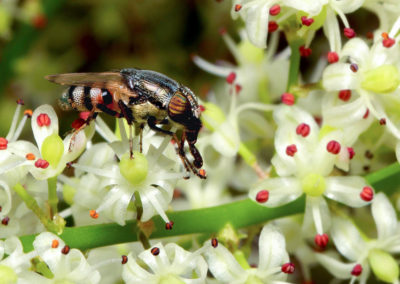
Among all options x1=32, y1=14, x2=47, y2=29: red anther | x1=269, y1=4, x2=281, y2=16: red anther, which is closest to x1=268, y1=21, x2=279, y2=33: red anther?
x1=269, y1=4, x2=281, y2=16: red anther

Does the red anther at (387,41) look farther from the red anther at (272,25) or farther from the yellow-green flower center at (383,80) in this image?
the red anther at (272,25)

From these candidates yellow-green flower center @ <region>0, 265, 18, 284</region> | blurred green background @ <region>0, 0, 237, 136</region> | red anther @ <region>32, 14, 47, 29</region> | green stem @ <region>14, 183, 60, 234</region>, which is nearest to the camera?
yellow-green flower center @ <region>0, 265, 18, 284</region>

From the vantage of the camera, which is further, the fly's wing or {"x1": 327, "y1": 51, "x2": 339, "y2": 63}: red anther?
{"x1": 327, "y1": 51, "x2": 339, "y2": 63}: red anther

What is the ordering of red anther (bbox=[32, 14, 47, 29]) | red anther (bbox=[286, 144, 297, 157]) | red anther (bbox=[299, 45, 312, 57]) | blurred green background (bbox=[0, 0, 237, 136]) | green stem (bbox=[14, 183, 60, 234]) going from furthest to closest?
blurred green background (bbox=[0, 0, 237, 136]) → red anther (bbox=[32, 14, 47, 29]) → red anther (bbox=[299, 45, 312, 57]) → red anther (bbox=[286, 144, 297, 157]) → green stem (bbox=[14, 183, 60, 234])

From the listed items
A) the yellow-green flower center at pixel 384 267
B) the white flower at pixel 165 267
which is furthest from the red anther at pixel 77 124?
the yellow-green flower center at pixel 384 267

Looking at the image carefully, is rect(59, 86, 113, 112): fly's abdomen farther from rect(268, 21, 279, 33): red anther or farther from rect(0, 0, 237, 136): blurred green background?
rect(0, 0, 237, 136): blurred green background

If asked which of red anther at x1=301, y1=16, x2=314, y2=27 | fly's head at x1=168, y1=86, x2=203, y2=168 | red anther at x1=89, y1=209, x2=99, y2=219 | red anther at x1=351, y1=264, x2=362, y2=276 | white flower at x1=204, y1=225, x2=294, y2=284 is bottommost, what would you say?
red anther at x1=351, y1=264, x2=362, y2=276

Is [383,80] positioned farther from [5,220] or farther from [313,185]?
[5,220]
